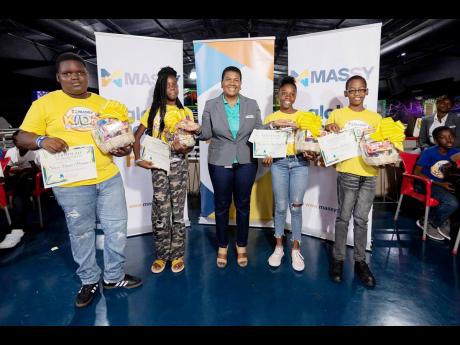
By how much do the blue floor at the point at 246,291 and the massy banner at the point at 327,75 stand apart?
41cm

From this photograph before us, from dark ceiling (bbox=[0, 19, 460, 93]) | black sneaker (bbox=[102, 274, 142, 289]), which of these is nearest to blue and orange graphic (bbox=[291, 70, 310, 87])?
black sneaker (bbox=[102, 274, 142, 289])

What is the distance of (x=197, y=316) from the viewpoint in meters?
1.98

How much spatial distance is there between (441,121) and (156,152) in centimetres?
434

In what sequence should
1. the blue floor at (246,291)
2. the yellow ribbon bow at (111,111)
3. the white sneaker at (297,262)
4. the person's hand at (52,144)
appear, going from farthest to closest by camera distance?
the white sneaker at (297,262) < the blue floor at (246,291) < the yellow ribbon bow at (111,111) < the person's hand at (52,144)

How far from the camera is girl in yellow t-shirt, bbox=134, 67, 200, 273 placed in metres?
2.23

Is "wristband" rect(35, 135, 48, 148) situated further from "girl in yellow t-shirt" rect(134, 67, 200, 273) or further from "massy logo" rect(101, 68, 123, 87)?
"massy logo" rect(101, 68, 123, 87)

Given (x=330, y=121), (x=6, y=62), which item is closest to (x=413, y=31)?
(x=330, y=121)

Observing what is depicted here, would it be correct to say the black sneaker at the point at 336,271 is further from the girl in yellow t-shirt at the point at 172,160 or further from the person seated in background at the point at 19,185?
the person seated in background at the point at 19,185

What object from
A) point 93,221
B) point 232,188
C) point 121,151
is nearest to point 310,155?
point 232,188

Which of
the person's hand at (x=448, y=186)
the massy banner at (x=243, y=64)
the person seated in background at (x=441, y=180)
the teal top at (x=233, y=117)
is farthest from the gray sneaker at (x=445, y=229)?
the teal top at (x=233, y=117)

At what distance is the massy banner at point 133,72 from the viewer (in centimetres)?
313

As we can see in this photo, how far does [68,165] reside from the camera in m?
1.81

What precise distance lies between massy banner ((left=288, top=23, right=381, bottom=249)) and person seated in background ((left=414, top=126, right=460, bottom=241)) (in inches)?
39.1
